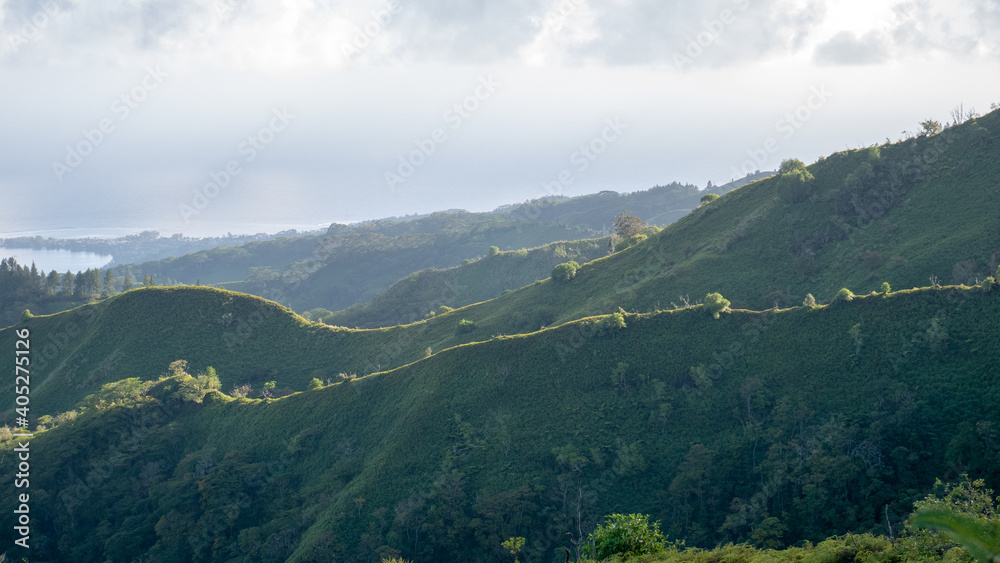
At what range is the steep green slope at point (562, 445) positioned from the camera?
46.9 metres

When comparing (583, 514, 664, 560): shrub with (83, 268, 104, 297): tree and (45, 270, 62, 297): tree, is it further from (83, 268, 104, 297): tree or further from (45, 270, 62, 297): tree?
(45, 270, 62, 297): tree

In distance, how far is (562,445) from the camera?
191 ft

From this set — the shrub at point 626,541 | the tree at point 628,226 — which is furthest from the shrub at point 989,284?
the tree at point 628,226

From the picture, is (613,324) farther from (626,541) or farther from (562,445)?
(626,541)

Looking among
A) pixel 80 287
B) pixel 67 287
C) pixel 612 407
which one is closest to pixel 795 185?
pixel 612 407

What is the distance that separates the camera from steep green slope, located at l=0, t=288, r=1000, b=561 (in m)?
46.9

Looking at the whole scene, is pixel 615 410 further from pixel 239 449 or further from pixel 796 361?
pixel 239 449

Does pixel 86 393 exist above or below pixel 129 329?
below

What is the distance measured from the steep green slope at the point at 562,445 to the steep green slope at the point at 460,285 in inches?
3635

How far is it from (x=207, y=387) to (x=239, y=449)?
16.9m

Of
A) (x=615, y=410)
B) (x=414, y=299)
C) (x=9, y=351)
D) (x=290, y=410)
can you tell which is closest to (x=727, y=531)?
(x=615, y=410)

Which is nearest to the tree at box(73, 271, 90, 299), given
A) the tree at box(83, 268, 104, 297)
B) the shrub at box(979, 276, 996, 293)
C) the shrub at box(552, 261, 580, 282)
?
the tree at box(83, 268, 104, 297)

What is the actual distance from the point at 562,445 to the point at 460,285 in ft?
435

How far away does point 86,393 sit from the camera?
9494 centimetres
